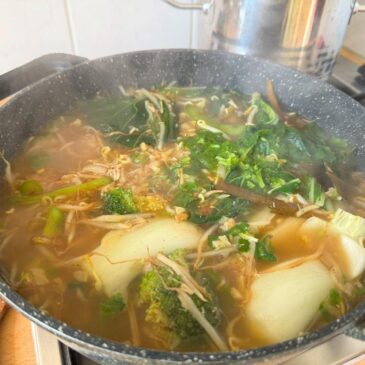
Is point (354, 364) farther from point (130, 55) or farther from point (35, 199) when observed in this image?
point (130, 55)

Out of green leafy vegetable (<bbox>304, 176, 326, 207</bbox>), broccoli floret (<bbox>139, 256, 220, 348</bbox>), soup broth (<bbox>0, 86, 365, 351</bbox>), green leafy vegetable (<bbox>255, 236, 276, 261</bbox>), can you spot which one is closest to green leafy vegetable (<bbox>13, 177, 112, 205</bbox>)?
soup broth (<bbox>0, 86, 365, 351</bbox>)

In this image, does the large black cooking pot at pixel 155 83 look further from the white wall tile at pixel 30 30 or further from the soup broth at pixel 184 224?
the white wall tile at pixel 30 30

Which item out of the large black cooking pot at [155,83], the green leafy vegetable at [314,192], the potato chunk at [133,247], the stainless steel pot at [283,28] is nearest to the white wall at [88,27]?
the stainless steel pot at [283,28]

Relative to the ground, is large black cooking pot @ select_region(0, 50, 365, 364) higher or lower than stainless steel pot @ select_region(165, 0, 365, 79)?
lower

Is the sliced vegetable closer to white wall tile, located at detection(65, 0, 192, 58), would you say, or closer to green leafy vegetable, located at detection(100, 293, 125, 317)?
green leafy vegetable, located at detection(100, 293, 125, 317)

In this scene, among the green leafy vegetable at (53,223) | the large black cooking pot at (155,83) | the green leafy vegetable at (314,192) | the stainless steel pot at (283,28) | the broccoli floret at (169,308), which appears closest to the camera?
the broccoli floret at (169,308)

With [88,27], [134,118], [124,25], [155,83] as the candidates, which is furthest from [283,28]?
[88,27]
